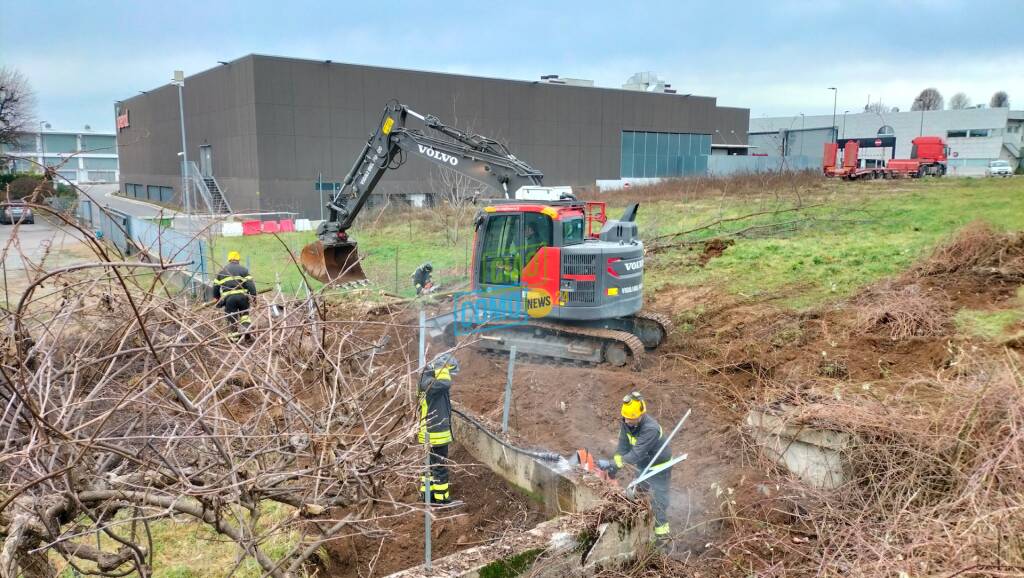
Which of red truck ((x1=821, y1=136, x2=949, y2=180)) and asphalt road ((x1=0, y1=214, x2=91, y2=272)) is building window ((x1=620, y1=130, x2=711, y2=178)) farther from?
asphalt road ((x1=0, y1=214, x2=91, y2=272))

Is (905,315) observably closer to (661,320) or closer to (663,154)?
(661,320)

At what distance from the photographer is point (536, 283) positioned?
10617 mm

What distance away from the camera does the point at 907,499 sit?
584 cm

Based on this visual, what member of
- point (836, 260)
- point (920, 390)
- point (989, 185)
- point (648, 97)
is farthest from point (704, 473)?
point (648, 97)

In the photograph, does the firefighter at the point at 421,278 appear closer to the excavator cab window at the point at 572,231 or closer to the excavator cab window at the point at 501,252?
the excavator cab window at the point at 501,252

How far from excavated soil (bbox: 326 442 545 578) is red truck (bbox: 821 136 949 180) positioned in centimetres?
3452

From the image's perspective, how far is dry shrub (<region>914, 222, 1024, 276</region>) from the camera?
1225cm

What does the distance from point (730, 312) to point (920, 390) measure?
14.7ft

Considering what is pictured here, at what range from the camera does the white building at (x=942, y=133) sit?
5712cm

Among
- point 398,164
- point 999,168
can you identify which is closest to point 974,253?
point 398,164

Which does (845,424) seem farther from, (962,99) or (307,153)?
(962,99)

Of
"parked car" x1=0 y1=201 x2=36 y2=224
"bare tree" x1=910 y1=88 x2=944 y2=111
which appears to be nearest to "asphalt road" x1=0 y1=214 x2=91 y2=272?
"parked car" x1=0 y1=201 x2=36 y2=224

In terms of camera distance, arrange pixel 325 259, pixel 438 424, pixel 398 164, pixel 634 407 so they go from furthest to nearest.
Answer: pixel 398 164
pixel 325 259
pixel 438 424
pixel 634 407

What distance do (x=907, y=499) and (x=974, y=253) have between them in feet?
27.9
